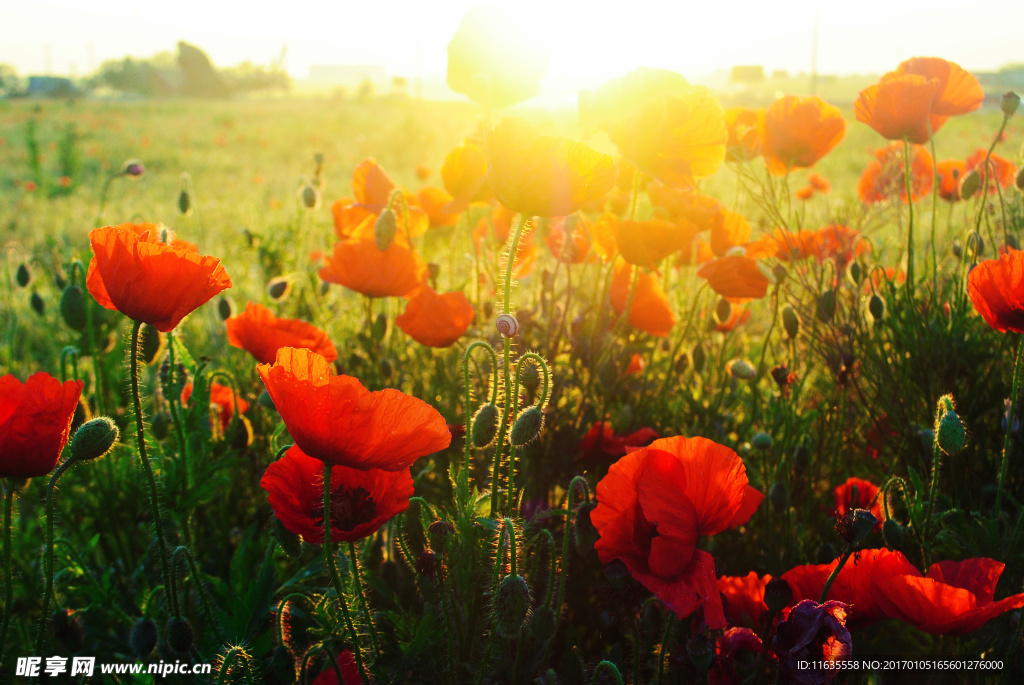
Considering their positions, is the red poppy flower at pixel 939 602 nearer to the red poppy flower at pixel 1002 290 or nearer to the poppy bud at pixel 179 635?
the red poppy flower at pixel 1002 290

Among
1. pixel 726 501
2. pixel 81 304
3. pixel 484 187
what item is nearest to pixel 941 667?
pixel 726 501

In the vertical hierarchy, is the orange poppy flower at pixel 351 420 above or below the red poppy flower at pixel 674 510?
above

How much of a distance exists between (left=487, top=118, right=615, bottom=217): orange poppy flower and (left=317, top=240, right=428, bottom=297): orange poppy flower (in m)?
0.74

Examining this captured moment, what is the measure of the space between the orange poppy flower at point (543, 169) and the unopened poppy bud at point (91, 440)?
75 cm

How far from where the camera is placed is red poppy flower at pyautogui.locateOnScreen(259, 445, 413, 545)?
1.11 metres

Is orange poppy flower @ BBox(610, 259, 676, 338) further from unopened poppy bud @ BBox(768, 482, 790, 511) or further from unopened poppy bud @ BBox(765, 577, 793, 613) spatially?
unopened poppy bud @ BBox(765, 577, 793, 613)

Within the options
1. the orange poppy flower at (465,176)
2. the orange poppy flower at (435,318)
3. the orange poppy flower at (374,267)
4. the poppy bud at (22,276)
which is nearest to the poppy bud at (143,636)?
the orange poppy flower at (435,318)

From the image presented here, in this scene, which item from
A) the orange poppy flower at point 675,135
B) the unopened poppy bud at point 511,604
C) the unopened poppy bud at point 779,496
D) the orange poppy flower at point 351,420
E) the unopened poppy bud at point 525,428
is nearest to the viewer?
the orange poppy flower at point 351,420

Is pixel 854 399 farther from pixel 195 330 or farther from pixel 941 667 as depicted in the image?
pixel 195 330

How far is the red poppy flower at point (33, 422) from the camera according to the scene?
3.40ft

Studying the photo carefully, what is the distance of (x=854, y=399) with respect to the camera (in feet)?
7.15

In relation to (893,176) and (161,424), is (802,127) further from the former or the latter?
(161,424)

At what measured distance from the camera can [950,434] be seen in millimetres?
1222

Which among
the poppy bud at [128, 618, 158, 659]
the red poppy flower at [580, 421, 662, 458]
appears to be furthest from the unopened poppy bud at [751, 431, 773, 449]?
the poppy bud at [128, 618, 158, 659]
